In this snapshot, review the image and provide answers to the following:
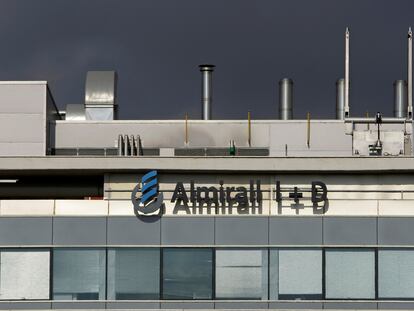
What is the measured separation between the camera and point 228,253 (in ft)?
182

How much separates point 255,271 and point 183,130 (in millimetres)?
16198

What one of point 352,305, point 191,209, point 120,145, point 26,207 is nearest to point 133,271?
point 191,209

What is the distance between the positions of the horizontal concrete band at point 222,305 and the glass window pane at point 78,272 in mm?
540

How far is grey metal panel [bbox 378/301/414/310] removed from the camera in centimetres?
5491

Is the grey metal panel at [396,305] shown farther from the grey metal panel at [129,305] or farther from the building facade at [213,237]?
the grey metal panel at [129,305]

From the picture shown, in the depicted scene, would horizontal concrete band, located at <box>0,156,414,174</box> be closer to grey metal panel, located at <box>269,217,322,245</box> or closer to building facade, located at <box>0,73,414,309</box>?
building facade, located at <box>0,73,414,309</box>

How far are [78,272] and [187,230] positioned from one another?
4747 millimetres

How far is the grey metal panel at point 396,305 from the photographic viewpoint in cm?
5491

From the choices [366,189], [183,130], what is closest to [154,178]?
[366,189]

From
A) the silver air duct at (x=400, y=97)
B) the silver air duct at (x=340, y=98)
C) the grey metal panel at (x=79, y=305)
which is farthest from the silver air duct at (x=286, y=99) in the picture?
the grey metal panel at (x=79, y=305)

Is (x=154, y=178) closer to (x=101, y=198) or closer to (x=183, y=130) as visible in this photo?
(x=101, y=198)

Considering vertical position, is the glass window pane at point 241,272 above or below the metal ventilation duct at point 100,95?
below

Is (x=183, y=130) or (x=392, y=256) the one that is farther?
(x=183, y=130)

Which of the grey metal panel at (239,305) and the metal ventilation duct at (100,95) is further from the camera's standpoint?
the metal ventilation duct at (100,95)
